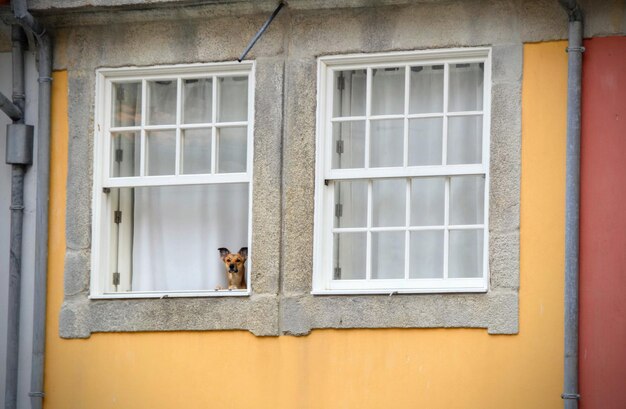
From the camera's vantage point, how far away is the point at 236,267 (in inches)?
445

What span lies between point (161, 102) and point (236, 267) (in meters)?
1.40

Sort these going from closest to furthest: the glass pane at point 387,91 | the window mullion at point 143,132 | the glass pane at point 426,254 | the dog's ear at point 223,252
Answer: the glass pane at point 426,254, the glass pane at point 387,91, the dog's ear at point 223,252, the window mullion at point 143,132

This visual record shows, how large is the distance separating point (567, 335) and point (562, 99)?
62.3 inches

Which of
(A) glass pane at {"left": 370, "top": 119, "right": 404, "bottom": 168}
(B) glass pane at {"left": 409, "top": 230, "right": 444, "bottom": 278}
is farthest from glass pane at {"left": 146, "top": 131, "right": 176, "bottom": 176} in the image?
(B) glass pane at {"left": 409, "top": 230, "right": 444, "bottom": 278}

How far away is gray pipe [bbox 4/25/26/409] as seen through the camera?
38.1 ft

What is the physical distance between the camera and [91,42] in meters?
11.8

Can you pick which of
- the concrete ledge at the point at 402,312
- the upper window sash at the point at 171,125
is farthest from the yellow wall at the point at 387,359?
the upper window sash at the point at 171,125

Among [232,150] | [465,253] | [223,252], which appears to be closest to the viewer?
[465,253]

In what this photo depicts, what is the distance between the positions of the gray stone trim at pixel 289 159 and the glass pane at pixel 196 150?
0.47 meters

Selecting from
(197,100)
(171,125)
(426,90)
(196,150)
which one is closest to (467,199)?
(426,90)

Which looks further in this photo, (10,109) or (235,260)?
(10,109)

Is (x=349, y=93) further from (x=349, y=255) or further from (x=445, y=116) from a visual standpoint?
(x=349, y=255)

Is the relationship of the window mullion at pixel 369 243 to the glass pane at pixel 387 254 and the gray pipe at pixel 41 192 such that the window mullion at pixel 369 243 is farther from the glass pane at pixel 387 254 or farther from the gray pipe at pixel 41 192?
the gray pipe at pixel 41 192

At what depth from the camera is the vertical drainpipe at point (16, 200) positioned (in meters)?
11.6
